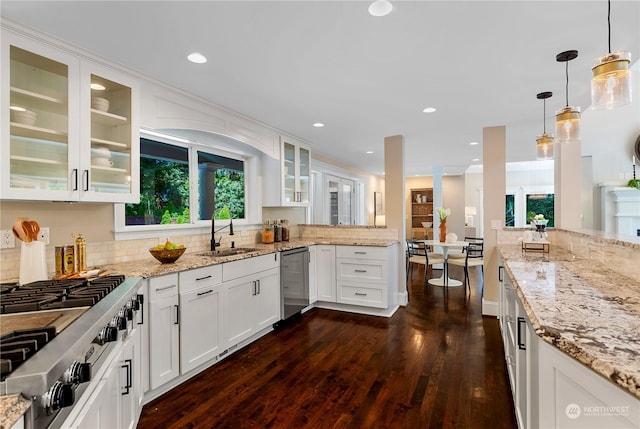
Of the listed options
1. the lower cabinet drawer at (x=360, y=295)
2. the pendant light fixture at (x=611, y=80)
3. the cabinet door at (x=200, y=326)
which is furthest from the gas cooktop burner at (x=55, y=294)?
the lower cabinet drawer at (x=360, y=295)

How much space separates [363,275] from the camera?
395 cm

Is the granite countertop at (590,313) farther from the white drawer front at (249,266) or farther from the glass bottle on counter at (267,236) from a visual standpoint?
the glass bottle on counter at (267,236)

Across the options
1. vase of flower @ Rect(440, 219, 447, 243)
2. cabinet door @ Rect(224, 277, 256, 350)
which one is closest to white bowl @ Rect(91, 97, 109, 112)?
cabinet door @ Rect(224, 277, 256, 350)

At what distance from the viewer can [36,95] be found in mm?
1850

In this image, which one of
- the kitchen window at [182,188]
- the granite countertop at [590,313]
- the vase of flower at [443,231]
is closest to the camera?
the granite countertop at [590,313]

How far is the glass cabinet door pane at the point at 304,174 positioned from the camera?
459cm

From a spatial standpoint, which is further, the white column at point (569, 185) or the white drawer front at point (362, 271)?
the white drawer front at point (362, 271)

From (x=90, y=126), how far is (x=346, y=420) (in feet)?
8.24

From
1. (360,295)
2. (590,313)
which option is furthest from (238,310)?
(590,313)

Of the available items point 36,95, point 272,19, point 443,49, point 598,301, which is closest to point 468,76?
point 443,49

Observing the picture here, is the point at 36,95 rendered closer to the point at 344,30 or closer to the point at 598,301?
the point at 344,30

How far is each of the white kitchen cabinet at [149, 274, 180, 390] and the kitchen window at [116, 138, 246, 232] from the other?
0.72 m

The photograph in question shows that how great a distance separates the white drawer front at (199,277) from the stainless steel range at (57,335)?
21.6 inches

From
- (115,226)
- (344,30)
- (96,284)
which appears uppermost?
(344,30)
